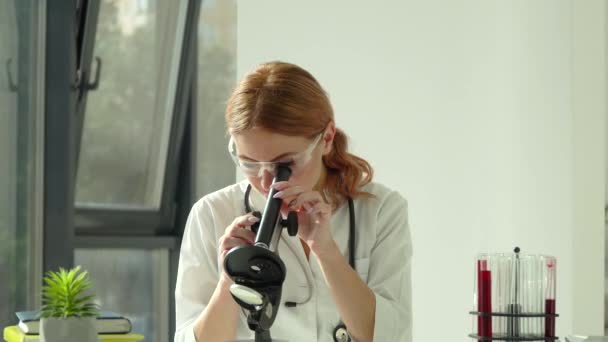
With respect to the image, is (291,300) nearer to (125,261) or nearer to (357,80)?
(357,80)

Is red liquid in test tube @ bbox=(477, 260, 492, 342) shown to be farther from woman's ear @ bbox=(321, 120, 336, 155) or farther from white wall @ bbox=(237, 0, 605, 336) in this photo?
white wall @ bbox=(237, 0, 605, 336)

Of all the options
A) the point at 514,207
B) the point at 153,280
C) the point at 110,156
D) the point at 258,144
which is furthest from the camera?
the point at 153,280

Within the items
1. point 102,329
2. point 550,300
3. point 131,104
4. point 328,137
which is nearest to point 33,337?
point 102,329

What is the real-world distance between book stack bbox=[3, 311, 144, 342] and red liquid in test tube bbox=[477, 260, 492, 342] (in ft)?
2.14

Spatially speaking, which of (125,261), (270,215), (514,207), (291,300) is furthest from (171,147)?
(270,215)

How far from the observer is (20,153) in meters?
3.15

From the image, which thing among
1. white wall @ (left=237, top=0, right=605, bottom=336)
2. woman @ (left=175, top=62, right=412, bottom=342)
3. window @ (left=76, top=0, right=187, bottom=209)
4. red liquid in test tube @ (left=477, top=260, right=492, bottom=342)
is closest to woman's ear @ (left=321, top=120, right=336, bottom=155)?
woman @ (left=175, top=62, right=412, bottom=342)

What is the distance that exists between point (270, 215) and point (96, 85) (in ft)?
7.00

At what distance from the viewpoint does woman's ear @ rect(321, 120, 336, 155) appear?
6.22ft

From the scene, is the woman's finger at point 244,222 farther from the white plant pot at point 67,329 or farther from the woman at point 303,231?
the white plant pot at point 67,329

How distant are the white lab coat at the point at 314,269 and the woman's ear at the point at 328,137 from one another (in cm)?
18

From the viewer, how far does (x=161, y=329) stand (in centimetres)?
431

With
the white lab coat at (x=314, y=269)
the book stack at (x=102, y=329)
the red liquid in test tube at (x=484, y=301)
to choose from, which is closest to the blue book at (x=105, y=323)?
the book stack at (x=102, y=329)

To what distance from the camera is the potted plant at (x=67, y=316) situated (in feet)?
5.29
